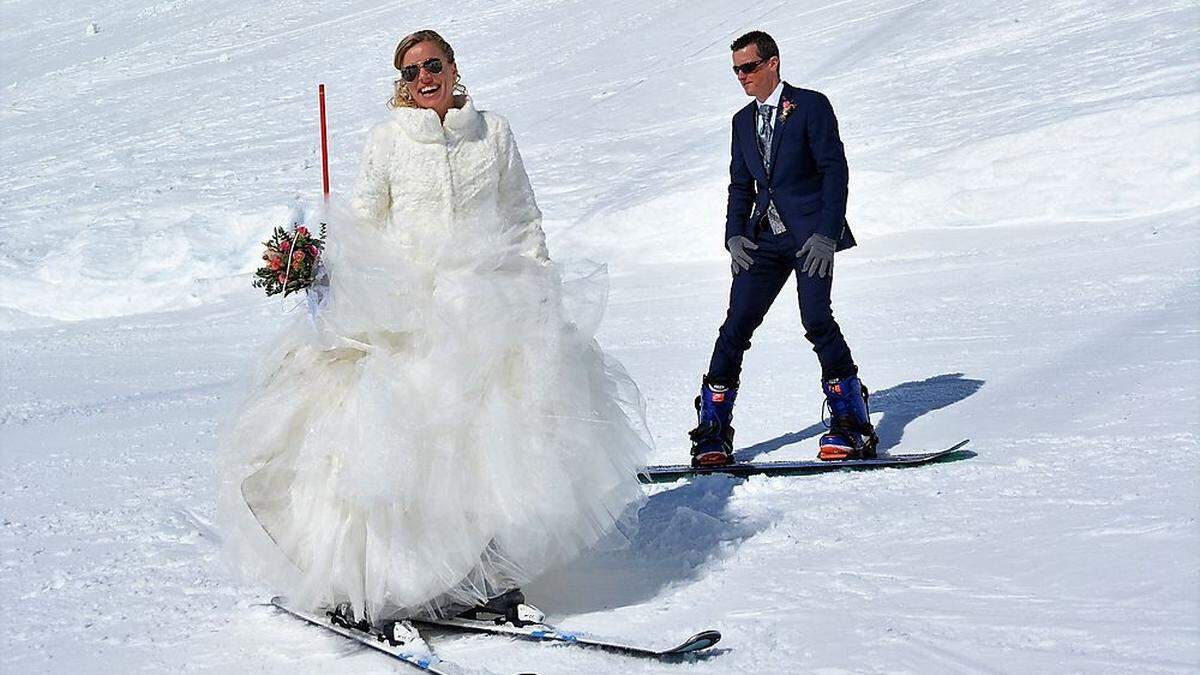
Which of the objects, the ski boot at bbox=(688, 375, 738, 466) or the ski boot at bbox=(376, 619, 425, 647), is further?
the ski boot at bbox=(688, 375, 738, 466)

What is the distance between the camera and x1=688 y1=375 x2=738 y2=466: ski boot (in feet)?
20.5

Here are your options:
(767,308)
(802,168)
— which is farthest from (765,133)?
(767,308)

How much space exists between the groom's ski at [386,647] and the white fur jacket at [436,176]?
1.25 metres

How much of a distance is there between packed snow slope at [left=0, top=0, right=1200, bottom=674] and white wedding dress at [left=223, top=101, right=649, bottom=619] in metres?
0.28

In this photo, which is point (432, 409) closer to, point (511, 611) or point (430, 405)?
point (430, 405)

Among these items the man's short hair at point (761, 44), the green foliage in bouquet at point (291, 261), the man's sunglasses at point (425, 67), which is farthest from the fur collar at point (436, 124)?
the man's short hair at point (761, 44)

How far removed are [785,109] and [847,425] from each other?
1410mm

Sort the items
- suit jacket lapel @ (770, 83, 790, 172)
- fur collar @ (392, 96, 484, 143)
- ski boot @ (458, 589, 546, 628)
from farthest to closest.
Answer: suit jacket lapel @ (770, 83, 790, 172) < fur collar @ (392, 96, 484, 143) < ski boot @ (458, 589, 546, 628)

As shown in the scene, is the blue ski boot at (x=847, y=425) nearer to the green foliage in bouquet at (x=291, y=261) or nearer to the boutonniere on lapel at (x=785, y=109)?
the boutonniere on lapel at (x=785, y=109)

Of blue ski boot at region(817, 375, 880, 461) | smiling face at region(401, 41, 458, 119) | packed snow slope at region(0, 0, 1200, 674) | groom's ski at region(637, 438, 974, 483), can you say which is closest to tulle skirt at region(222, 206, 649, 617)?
packed snow slope at region(0, 0, 1200, 674)

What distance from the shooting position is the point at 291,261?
14.2 feet

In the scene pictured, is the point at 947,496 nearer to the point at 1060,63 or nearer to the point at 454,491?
the point at 454,491

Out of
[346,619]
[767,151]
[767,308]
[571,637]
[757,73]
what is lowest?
[571,637]

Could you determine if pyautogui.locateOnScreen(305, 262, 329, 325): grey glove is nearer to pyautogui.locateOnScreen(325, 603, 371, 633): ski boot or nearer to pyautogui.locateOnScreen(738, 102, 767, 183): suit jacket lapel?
pyautogui.locateOnScreen(325, 603, 371, 633): ski boot
